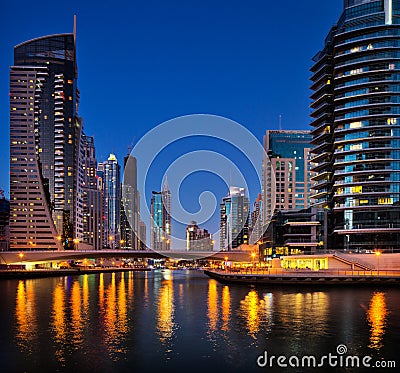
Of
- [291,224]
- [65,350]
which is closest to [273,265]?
[291,224]

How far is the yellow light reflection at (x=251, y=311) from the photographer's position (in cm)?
4547

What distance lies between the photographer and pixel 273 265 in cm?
14288

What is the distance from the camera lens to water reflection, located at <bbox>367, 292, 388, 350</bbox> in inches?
1534

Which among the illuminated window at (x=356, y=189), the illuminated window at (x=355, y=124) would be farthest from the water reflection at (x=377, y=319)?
the illuminated window at (x=355, y=124)

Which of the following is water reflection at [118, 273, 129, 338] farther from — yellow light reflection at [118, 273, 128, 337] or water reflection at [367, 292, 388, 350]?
water reflection at [367, 292, 388, 350]

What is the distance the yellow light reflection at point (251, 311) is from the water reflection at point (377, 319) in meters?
9.62

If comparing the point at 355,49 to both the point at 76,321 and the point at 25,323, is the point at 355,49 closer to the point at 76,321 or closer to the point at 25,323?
the point at 76,321

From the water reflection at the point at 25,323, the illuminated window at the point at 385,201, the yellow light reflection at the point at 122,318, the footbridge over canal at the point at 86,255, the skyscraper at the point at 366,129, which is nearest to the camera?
the water reflection at the point at 25,323

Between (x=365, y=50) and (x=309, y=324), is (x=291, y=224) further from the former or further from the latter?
(x=309, y=324)

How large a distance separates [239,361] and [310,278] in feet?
211

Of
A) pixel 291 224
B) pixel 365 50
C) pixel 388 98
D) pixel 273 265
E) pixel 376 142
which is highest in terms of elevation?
pixel 365 50

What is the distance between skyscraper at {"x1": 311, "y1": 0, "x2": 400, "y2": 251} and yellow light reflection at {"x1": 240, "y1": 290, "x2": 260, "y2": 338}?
62242 millimetres

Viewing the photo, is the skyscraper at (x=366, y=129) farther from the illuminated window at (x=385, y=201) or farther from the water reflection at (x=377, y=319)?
the water reflection at (x=377, y=319)

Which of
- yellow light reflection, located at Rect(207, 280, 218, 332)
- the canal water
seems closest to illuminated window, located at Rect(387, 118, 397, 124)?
the canal water
